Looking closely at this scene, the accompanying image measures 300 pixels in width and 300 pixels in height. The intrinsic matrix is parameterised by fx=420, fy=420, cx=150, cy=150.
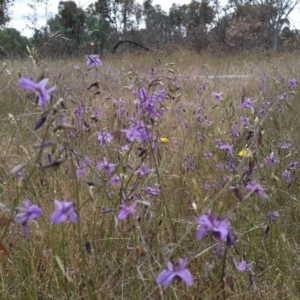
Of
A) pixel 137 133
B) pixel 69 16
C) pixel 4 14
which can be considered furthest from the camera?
pixel 69 16

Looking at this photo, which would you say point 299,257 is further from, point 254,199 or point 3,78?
point 3,78

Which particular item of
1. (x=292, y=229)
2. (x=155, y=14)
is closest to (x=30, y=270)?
(x=292, y=229)

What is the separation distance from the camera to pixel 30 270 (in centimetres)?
138

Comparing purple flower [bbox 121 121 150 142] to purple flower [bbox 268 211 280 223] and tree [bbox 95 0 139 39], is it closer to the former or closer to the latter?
purple flower [bbox 268 211 280 223]

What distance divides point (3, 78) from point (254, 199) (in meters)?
3.57

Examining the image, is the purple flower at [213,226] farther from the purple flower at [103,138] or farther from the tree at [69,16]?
the tree at [69,16]

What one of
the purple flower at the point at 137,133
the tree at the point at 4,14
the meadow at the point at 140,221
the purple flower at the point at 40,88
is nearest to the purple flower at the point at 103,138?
the meadow at the point at 140,221

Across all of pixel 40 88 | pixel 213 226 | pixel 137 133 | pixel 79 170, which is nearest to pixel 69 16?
pixel 79 170

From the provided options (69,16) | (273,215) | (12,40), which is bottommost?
(273,215)

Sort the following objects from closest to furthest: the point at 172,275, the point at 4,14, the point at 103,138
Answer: the point at 172,275
the point at 103,138
the point at 4,14

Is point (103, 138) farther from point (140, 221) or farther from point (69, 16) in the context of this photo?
point (69, 16)

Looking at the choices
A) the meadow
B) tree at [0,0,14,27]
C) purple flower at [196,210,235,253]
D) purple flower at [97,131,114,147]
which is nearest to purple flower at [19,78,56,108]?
the meadow

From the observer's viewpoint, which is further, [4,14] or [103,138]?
[4,14]

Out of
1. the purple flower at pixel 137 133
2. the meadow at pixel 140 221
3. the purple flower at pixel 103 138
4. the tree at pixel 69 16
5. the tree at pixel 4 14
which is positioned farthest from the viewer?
the tree at pixel 69 16
